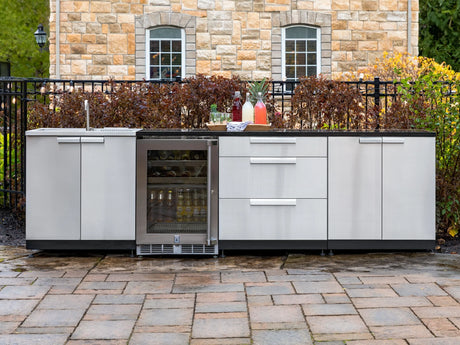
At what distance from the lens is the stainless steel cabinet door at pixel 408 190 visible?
7066 mm

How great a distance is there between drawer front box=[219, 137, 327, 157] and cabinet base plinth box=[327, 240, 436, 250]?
0.80 m

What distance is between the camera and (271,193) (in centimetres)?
703

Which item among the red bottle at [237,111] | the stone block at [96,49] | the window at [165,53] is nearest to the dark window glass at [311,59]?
the window at [165,53]

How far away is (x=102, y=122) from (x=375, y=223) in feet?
10.2

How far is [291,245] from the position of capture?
7.07 m

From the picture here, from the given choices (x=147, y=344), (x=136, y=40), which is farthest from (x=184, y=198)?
(x=136, y=40)

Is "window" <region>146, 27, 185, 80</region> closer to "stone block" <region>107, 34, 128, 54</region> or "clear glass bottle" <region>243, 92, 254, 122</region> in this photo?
"stone block" <region>107, 34, 128, 54</region>

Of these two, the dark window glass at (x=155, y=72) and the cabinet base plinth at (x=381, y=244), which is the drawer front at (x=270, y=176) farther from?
the dark window glass at (x=155, y=72)

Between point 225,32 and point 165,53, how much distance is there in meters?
1.29

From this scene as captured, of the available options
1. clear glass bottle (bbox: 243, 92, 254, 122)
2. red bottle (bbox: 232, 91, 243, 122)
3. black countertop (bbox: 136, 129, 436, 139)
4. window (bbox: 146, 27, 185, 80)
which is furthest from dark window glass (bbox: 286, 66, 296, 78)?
black countertop (bbox: 136, 129, 436, 139)

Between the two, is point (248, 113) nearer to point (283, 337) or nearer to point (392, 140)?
point (392, 140)

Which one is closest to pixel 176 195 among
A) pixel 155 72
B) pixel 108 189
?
pixel 108 189

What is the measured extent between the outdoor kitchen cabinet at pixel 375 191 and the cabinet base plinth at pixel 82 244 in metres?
1.81

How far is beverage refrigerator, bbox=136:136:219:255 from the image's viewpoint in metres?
6.95
